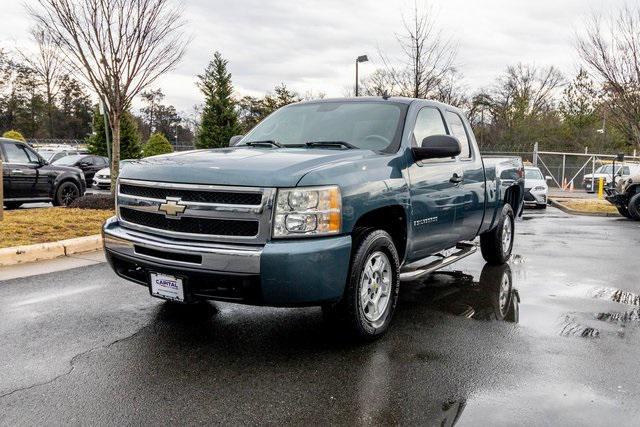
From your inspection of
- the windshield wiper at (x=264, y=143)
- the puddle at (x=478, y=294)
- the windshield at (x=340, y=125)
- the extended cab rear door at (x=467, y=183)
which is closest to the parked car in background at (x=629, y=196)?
the puddle at (x=478, y=294)

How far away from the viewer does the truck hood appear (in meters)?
3.58

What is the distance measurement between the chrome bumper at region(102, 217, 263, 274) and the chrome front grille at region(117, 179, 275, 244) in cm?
7

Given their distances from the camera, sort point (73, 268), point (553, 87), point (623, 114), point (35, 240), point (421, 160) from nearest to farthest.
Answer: point (421, 160), point (73, 268), point (35, 240), point (623, 114), point (553, 87)

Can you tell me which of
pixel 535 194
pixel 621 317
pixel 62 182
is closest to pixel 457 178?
pixel 621 317

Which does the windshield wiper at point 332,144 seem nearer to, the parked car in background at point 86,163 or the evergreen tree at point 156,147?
the parked car in background at point 86,163

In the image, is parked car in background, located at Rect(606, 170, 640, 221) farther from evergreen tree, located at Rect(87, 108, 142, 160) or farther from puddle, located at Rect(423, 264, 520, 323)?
evergreen tree, located at Rect(87, 108, 142, 160)

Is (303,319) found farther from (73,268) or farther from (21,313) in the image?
(73,268)

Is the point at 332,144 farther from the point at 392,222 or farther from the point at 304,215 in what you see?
the point at 304,215

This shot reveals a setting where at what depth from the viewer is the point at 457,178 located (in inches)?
211

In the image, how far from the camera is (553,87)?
58312 millimetres

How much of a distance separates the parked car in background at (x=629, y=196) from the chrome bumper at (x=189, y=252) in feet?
45.3

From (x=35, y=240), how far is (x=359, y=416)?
6217 mm

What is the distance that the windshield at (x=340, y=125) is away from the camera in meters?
4.77

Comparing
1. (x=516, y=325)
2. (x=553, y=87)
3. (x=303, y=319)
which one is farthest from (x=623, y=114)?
(x=553, y=87)
